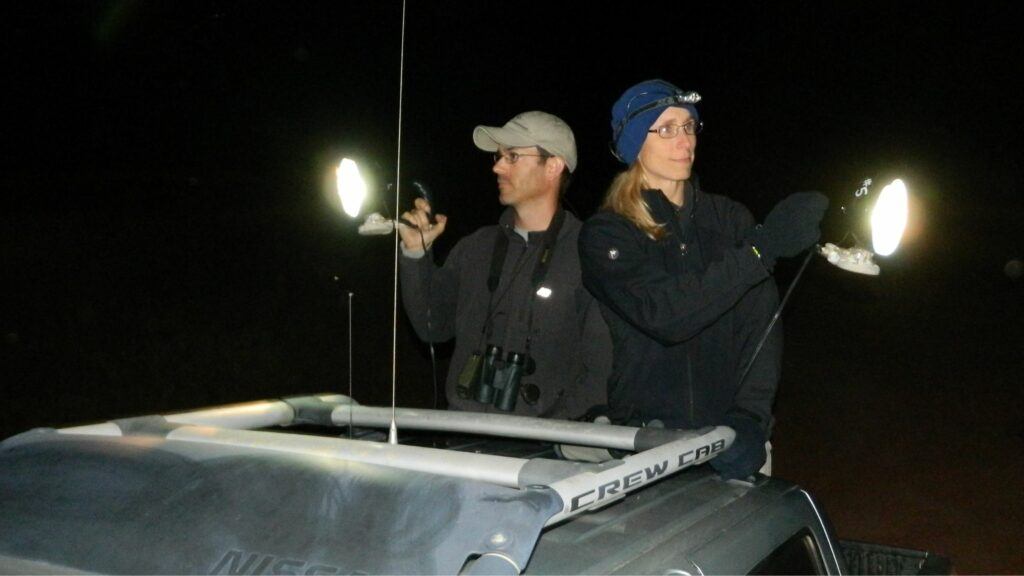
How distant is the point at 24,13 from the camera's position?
17531 millimetres

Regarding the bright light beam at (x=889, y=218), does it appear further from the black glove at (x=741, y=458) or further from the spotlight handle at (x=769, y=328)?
the black glove at (x=741, y=458)

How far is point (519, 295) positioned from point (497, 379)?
35cm

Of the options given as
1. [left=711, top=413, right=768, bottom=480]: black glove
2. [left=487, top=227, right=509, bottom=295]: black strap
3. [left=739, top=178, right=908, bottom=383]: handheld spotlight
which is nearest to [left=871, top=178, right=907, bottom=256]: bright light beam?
[left=739, top=178, right=908, bottom=383]: handheld spotlight

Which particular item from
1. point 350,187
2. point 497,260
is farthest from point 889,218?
point 497,260

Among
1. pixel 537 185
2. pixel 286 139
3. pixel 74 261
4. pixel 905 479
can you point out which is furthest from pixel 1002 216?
pixel 537 185

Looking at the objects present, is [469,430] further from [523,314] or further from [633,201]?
[523,314]

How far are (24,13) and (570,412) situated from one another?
1744 centimetres

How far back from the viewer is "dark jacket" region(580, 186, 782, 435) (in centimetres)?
265

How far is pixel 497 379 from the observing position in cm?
370

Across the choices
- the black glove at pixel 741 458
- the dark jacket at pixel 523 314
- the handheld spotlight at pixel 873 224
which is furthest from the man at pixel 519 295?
the handheld spotlight at pixel 873 224

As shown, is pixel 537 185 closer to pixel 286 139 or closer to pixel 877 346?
pixel 877 346

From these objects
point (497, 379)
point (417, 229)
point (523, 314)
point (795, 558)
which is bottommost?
point (795, 558)

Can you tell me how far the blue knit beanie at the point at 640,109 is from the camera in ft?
9.80

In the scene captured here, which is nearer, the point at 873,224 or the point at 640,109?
the point at 873,224
